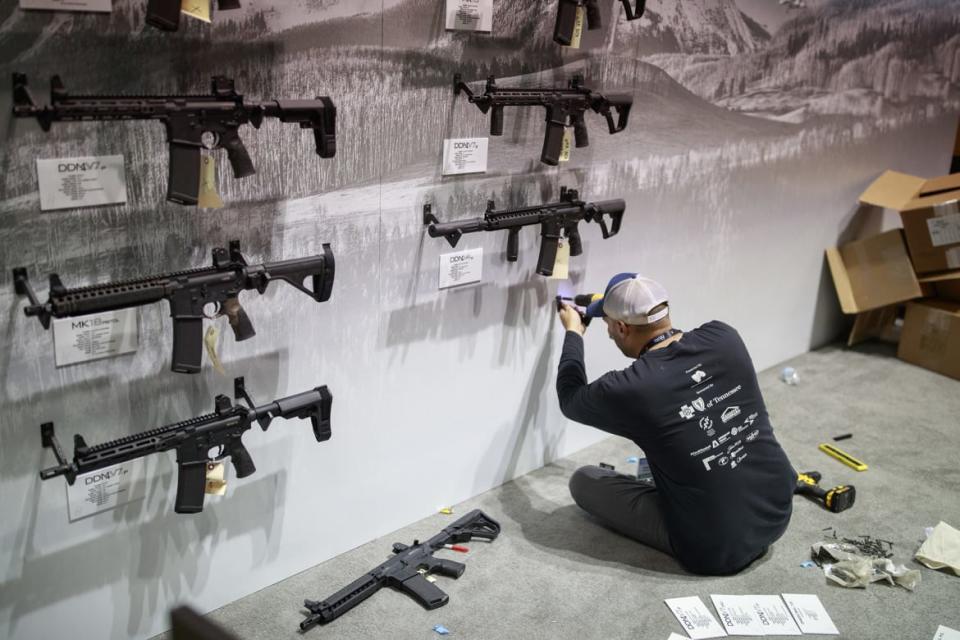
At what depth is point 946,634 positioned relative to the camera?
112 inches

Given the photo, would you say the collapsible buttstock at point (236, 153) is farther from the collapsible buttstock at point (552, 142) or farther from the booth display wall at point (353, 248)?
the collapsible buttstock at point (552, 142)

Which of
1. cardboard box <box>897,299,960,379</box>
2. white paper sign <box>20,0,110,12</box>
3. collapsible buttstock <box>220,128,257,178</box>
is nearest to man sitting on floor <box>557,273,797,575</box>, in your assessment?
collapsible buttstock <box>220,128,257,178</box>

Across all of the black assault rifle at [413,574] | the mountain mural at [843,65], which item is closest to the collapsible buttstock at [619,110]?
the mountain mural at [843,65]

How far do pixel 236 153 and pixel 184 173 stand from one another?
0.16 metres

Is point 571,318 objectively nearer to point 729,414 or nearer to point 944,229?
point 729,414

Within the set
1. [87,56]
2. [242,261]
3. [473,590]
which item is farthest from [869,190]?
[87,56]

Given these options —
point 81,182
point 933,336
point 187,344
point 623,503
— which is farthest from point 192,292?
point 933,336

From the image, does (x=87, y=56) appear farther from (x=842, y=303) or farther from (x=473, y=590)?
(x=842, y=303)

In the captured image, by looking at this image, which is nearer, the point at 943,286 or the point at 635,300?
the point at 635,300

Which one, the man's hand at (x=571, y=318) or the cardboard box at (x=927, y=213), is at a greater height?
the cardboard box at (x=927, y=213)

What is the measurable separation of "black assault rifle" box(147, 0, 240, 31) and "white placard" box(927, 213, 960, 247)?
4.46 metres

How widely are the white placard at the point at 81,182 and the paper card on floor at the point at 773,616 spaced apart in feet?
7.72

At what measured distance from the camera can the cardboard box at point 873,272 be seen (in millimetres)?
5223

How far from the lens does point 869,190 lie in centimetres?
541
